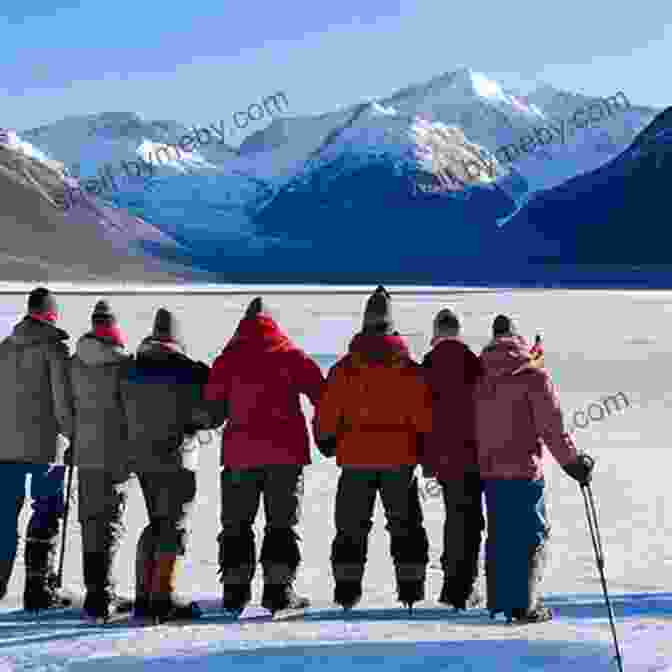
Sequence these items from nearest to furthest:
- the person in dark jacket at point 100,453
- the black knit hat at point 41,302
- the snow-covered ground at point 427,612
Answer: the snow-covered ground at point 427,612 < the person in dark jacket at point 100,453 < the black knit hat at point 41,302

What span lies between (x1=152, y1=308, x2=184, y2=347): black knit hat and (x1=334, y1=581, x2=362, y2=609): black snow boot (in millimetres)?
1548

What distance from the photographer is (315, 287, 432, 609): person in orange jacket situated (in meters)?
5.88

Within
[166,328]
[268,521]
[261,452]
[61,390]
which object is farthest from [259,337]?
[61,390]

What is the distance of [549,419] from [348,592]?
141cm

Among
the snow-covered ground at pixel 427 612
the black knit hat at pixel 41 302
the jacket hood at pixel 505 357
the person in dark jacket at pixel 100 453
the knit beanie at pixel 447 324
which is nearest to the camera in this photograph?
the snow-covered ground at pixel 427 612

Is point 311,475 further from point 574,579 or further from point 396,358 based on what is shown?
point 396,358

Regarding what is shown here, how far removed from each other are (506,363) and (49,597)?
2713 millimetres

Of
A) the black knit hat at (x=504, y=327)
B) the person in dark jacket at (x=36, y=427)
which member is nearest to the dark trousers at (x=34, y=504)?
the person in dark jacket at (x=36, y=427)

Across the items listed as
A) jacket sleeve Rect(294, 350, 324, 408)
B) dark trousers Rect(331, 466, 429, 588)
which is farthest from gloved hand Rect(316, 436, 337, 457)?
jacket sleeve Rect(294, 350, 324, 408)

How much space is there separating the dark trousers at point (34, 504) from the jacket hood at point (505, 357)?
7.75 ft

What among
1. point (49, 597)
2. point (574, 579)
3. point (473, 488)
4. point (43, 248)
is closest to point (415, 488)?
point (473, 488)

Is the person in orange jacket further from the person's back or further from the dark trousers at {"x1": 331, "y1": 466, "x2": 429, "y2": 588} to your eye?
the person's back

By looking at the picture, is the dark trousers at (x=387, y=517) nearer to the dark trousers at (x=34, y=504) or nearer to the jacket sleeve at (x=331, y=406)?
the jacket sleeve at (x=331, y=406)

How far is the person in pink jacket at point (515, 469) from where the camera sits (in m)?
5.64
